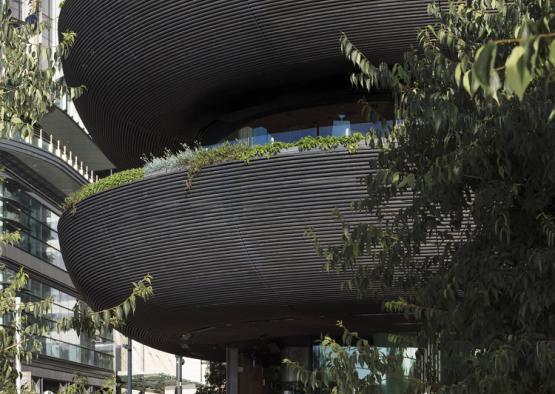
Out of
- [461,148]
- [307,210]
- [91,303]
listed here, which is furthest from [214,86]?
[461,148]

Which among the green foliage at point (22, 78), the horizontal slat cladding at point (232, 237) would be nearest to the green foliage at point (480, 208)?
the green foliage at point (22, 78)

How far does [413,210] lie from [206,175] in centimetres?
1135

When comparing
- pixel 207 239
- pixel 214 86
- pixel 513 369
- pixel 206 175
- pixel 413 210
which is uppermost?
pixel 214 86

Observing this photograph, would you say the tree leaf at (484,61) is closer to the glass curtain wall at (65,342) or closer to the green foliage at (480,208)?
the green foliage at (480,208)

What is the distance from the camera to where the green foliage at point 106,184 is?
22.3 m

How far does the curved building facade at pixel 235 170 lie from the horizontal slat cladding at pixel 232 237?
0.09ft

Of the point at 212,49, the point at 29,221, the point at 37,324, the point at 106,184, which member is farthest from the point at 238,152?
the point at 29,221

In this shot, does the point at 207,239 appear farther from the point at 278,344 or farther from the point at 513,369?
the point at 513,369

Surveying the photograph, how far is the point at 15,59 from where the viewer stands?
1045 centimetres

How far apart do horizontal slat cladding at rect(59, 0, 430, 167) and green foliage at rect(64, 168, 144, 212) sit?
97.9 inches

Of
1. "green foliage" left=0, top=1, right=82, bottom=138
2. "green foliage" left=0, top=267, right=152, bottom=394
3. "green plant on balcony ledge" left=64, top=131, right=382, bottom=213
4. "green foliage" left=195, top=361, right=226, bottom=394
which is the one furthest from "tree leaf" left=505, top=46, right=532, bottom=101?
"green foliage" left=195, top=361, right=226, bottom=394

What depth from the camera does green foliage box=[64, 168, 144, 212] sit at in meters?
22.3

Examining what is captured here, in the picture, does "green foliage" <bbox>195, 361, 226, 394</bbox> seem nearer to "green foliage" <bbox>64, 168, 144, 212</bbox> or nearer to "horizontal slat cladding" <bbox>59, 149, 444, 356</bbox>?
"horizontal slat cladding" <bbox>59, 149, 444, 356</bbox>

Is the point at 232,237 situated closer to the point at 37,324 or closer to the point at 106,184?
the point at 106,184
